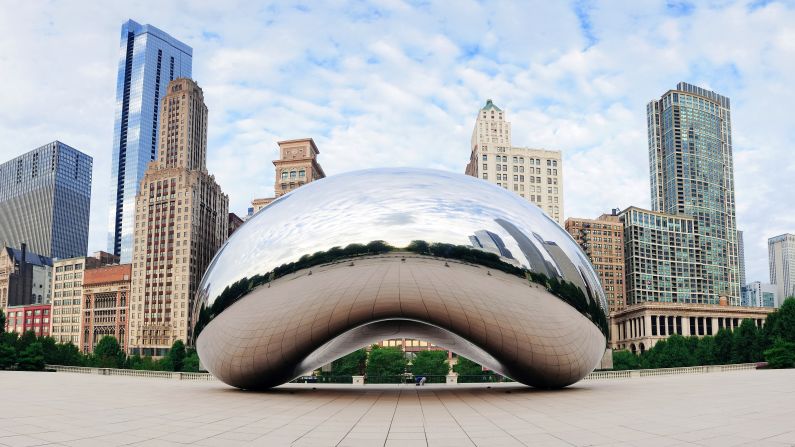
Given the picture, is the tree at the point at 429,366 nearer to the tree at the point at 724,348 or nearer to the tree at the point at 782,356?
the tree at the point at 724,348

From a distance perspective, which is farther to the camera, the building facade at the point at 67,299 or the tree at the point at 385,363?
the building facade at the point at 67,299

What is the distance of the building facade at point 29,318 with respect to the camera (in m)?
154

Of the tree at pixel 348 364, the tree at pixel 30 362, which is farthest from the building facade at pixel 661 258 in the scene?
the tree at pixel 30 362

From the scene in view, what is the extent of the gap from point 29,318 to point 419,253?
173783 mm

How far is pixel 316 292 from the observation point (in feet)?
44.6

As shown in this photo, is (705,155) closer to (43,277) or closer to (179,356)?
(179,356)

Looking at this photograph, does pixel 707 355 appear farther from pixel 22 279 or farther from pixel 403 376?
pixel 22 279

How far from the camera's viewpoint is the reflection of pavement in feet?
43.7

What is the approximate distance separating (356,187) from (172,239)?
131 meters

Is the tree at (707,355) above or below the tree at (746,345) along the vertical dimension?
below

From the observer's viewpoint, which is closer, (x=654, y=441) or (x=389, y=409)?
(x=654, y=441)

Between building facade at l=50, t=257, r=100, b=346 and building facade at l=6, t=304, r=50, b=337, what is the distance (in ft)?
13.4

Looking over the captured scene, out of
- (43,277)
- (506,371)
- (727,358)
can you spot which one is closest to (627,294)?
(727,358)

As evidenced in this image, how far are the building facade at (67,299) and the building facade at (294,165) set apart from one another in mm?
57513
